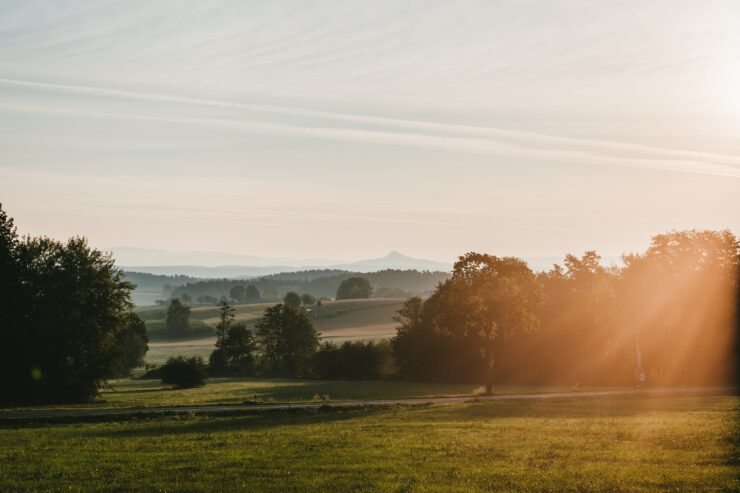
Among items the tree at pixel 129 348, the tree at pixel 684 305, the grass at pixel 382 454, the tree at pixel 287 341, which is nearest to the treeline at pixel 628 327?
the tree at pixel 684 305

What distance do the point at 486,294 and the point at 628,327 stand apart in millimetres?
30123

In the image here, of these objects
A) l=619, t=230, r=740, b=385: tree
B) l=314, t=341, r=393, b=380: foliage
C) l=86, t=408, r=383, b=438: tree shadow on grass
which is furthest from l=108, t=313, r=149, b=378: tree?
l=619, t=230, r=740, b=385: tree

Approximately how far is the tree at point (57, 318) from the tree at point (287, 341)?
49.2 metres

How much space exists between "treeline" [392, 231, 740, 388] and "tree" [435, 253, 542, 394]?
795 cm

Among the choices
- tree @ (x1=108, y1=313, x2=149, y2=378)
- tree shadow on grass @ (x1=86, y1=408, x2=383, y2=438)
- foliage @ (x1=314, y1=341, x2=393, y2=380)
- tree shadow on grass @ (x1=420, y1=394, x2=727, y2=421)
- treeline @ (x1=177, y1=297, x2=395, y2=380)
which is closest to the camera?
tree shadow on grass @ (x1=86, y1=408, x2=383, y2=438)

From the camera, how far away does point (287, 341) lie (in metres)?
122

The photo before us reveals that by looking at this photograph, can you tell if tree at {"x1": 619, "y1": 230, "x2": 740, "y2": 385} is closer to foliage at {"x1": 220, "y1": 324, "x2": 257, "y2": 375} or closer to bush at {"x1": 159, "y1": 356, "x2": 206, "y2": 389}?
bush at {"x1": 159, "y1": 356, "x2": 206, "y2": 389}

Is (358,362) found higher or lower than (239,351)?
lower

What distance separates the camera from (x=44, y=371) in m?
66.2

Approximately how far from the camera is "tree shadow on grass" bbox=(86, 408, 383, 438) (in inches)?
1437

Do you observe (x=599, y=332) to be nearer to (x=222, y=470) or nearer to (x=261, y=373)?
(x=261, y=373)

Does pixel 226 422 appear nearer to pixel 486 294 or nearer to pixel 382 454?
pixel 382 454

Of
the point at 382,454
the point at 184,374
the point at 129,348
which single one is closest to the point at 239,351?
the point at 184,374

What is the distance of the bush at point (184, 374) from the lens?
306ft
